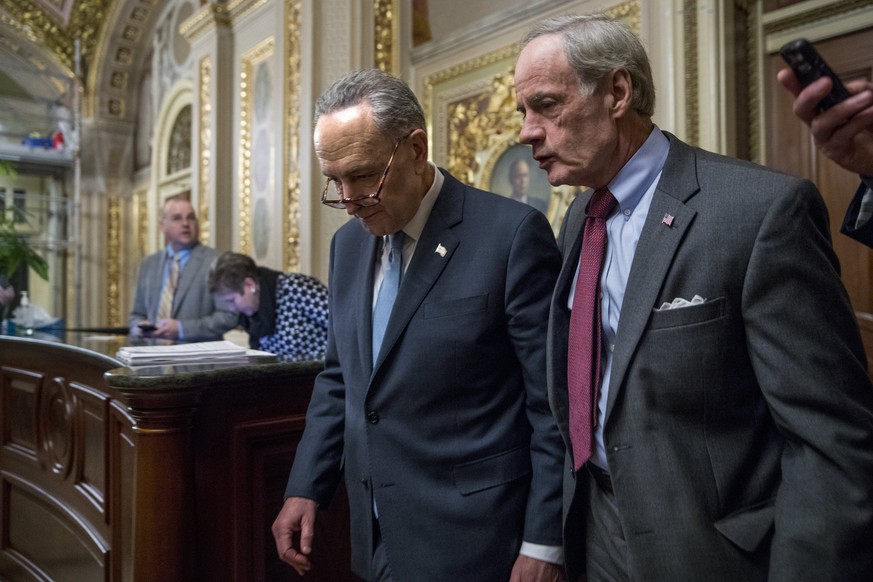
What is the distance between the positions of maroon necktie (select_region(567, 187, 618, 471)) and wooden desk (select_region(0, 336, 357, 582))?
3.40ft

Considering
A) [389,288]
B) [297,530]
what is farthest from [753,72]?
[297,530]

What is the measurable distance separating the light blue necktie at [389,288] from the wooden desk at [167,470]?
0.59 m

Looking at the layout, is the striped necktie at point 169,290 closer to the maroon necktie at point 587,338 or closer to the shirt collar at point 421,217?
the shirt collar at point 421,217

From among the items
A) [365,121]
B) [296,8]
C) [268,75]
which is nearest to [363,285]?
[365,121]

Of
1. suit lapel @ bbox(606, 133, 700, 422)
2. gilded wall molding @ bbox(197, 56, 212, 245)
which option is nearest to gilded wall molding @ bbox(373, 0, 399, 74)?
gilded wall molding @ bbox(197, 56, 212, 245)

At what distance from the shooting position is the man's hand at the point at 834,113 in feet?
2.85

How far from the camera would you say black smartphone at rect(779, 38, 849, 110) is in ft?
2.82

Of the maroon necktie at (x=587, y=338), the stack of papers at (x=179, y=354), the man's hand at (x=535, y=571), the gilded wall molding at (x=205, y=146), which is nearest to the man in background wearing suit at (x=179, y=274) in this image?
the stack of papers at (x=179, y=354)

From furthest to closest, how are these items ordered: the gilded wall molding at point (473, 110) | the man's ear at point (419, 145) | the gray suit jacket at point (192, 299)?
the gilded wall molding at point (473, 110) < the gray suit jacket at point (192, 299) < the man's ear at point (419, 145)

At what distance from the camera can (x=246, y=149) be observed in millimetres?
6355

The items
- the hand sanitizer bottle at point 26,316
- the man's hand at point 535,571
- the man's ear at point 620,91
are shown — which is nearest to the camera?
the man's ear at point 620,91

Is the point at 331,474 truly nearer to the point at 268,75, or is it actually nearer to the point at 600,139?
the point at 600,139

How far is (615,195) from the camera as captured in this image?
1.24 metres

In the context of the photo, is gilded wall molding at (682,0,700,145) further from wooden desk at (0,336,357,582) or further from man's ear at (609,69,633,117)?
man's ear at (609,69,633,117)
